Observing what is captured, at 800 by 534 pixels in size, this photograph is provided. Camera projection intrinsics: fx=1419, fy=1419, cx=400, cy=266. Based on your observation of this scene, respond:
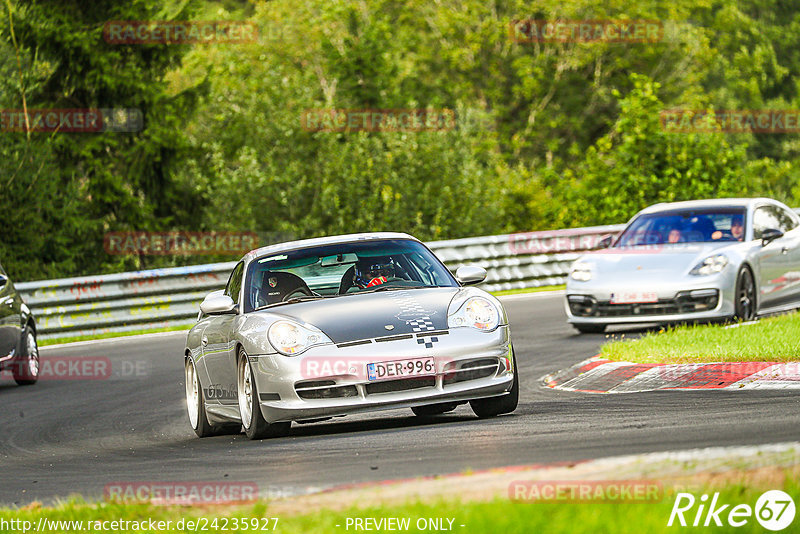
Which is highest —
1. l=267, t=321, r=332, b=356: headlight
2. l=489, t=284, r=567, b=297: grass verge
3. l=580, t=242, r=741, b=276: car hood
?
l=267, t=321, r=332, b=356: headlight

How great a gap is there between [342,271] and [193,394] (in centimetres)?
172

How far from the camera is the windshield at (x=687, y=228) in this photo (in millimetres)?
16481

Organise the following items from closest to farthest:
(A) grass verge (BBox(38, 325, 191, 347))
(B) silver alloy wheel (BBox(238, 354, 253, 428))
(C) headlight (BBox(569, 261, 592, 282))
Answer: (B) silver alloy wheel (BBox(238, 354, 253, 428))
(C) headlight (BBox(569, 261, 592, 282))
(A) grass verge (BBox(38, 325, 191, 347))

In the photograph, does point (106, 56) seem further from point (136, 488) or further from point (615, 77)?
point (615, 77)

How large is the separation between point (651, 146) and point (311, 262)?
77.3 ft

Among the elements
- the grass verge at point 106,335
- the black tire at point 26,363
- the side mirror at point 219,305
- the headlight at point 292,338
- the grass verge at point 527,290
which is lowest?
the grass verge at point 527,290

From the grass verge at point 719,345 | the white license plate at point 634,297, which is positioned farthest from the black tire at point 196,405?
the white license plate at point 634,297

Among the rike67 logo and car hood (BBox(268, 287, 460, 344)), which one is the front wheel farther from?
the rike67 logo

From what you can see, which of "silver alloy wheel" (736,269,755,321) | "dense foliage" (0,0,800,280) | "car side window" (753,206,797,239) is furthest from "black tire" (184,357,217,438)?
"dense foliage" (0,0,800,280)

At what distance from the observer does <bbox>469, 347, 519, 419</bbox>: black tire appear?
9.74 meters

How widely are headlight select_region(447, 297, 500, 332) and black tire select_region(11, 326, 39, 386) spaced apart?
7.65m

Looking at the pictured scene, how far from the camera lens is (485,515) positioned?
17.0 ft

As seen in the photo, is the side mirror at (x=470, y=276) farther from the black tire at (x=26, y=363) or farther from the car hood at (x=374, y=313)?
the black tire at (x=26, y=363)

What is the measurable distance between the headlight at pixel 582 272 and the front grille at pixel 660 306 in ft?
0.69
